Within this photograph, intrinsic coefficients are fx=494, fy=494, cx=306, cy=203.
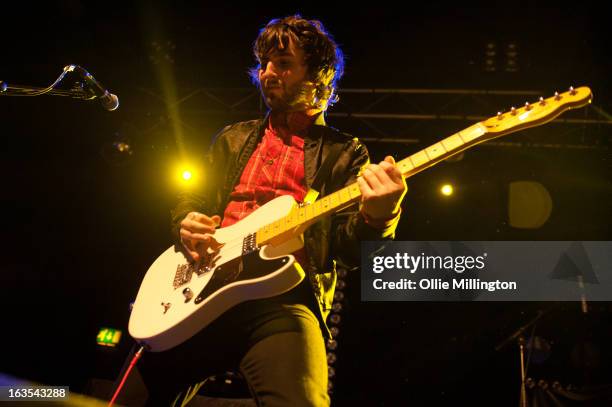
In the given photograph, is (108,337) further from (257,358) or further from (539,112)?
(539,112)

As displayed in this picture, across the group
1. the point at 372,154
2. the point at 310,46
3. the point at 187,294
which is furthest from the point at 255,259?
the point at 372,154

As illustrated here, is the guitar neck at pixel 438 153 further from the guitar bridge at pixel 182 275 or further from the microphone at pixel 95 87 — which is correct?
the microphone at pixel 95 87

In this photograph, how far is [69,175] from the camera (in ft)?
23.9

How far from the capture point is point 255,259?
2.10 metres

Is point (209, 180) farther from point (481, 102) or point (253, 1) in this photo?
point (481, 102)

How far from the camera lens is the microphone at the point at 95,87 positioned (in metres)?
2.45

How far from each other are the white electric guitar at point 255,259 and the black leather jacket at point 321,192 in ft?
0.46

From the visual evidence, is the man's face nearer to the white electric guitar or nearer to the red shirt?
the red shirt

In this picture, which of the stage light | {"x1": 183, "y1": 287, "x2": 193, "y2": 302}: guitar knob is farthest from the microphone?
the stage light

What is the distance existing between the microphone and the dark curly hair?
82 cm

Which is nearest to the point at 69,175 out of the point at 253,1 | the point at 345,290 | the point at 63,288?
the point at 63,288

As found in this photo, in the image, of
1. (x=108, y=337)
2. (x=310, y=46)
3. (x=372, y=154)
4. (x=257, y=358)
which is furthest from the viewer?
(x=372, y=154)

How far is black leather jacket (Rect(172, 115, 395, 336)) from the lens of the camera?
2.29 m

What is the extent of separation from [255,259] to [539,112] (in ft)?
4.66
